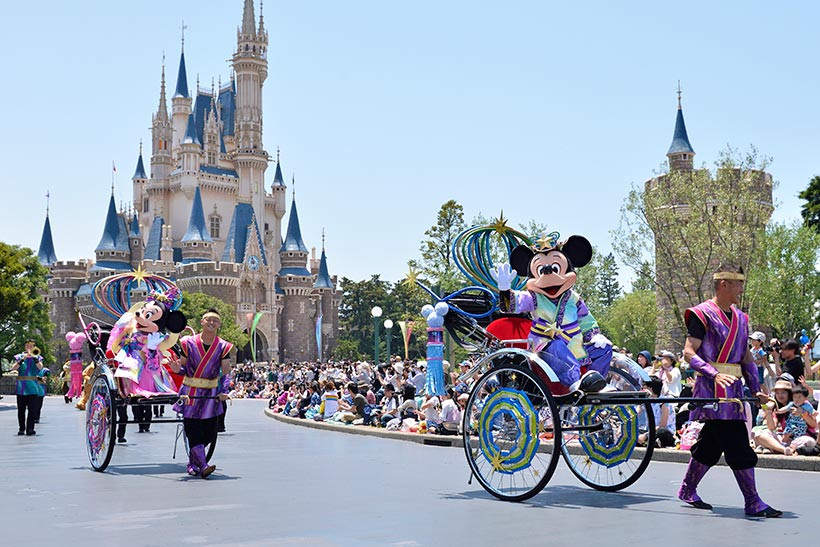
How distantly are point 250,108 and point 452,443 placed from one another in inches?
2762

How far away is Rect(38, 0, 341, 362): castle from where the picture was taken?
7744 centimetres

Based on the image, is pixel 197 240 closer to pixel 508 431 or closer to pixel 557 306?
pixel 557 306

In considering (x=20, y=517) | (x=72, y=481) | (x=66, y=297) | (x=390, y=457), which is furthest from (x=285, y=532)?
(x=66, y=297)

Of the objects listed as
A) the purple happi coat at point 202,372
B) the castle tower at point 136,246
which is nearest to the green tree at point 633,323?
the castle tower at point 136,246

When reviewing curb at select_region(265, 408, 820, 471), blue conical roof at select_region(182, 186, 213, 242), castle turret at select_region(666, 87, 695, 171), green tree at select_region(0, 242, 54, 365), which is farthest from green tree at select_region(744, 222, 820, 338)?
blue conical roof at select_region(182, 186, 213, 242)

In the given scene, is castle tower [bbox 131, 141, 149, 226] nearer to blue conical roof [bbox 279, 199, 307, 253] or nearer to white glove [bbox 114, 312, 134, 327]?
blue conical roof [bbox 279, 199, 307, 253]

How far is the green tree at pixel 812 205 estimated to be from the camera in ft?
139

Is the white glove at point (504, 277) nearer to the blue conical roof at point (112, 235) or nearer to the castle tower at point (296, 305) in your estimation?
the castle tower at point (296, 305)

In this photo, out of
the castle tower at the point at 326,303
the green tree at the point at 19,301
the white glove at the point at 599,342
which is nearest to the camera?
the white glove at the point at 599,342

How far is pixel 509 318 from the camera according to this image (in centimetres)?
843

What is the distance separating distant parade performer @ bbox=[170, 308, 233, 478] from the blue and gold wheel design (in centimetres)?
302

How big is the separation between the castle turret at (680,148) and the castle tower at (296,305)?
1653 inches

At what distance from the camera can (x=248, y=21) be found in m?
82.2

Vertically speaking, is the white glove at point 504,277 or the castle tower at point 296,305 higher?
the castle tower at point 296,305
